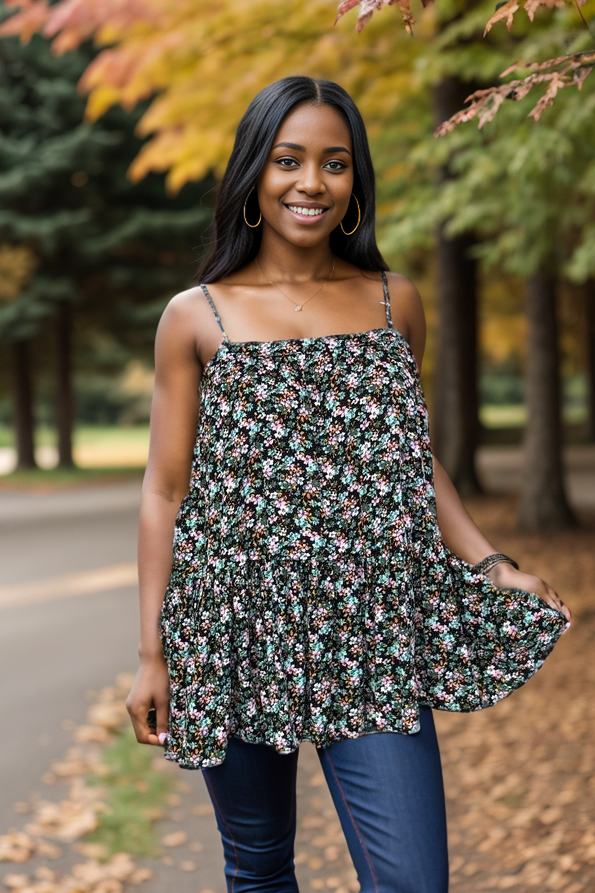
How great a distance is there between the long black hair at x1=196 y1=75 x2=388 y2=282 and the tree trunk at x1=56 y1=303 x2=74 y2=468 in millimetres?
21209

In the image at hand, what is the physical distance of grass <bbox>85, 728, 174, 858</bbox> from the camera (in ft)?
13.2

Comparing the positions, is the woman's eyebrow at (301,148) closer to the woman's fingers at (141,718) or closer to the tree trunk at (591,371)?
the woman's fingers at (141,718)

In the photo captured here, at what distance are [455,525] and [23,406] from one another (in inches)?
883

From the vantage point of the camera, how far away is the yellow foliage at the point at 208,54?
7.36 m

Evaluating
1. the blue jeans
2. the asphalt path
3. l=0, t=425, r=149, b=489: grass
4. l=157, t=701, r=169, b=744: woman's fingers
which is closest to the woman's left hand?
the blue jeans

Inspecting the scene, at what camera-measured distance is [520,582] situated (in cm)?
217

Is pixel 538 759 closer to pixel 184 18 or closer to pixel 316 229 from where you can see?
pixel 316 229

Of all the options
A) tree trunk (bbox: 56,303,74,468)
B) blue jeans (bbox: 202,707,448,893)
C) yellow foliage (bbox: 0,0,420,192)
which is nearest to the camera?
blue jeans (bbox: 202,707,448,893)

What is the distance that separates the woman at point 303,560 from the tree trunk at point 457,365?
982 cm

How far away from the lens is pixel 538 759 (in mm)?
4820

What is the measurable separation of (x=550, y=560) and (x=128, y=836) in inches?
237

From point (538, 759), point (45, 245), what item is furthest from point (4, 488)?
point (538, 759)

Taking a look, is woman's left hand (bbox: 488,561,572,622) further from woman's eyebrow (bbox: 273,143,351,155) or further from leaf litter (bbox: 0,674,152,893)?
leaf litter (bbox: 0,674,152,893)

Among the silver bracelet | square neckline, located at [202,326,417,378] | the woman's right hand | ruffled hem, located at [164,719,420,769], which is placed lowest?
ruffled hem, located at [164,719,420,769]
